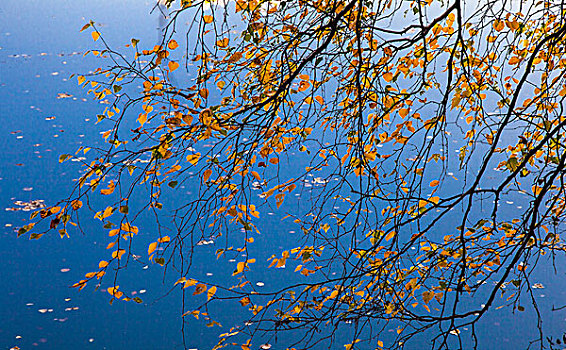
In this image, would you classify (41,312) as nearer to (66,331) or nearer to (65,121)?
(66,331)

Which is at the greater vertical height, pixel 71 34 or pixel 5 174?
pixel 71 34

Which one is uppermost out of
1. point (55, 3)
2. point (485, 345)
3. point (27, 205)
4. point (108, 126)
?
point (55, 3)

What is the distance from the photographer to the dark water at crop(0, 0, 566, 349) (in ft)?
11.7

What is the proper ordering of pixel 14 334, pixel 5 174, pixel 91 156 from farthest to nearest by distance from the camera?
pixel 91 156 < pixel 5 174 < pixel 14 334

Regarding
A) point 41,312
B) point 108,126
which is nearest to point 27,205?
point 41,312

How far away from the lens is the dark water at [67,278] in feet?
11.7

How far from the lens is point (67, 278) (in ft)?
13.3

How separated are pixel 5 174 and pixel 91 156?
797mm

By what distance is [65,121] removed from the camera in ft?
21.1

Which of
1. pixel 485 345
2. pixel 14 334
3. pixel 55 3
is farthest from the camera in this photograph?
pixel 55 3

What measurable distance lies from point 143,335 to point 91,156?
8.81ft

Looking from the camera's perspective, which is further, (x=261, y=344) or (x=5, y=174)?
(x=5, y=174)

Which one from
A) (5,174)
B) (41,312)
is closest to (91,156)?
(5,174)

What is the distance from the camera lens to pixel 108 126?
650 centimetres
